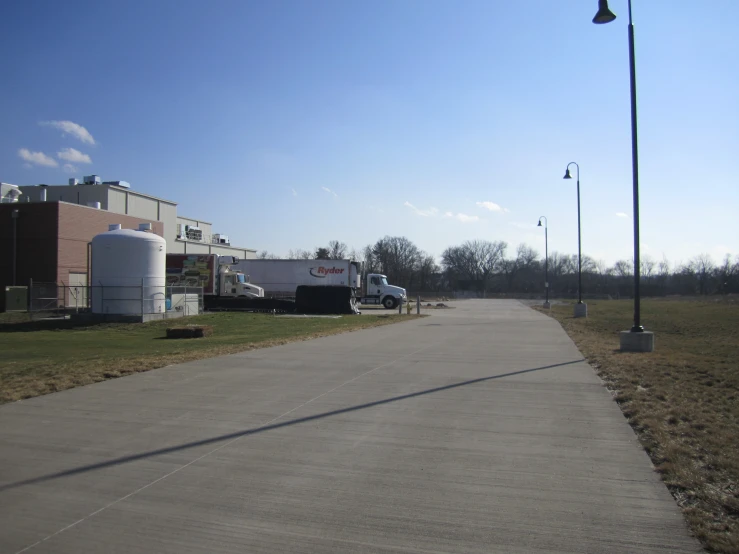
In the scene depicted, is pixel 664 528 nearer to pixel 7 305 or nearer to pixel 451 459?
pixel 451 459

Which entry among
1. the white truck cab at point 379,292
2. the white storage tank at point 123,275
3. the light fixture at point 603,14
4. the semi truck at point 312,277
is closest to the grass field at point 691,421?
the light fixture at point 603,14

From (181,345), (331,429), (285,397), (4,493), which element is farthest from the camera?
(181,345)

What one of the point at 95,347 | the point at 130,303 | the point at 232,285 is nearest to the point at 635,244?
the point at 95,347

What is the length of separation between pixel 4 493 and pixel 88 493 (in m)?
0.71

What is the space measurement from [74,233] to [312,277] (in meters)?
17.5

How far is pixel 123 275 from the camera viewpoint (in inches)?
1128

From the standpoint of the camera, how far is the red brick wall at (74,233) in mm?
38906

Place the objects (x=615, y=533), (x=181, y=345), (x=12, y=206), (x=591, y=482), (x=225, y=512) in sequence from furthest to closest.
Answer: (x=12, y=206) < (x=181, y=345) < (x=591, y=482) < (x=225, y=512) < (x=615, y=533)

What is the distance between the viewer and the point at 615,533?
425 cm

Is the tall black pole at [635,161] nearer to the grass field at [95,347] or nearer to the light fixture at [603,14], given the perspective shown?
the light fixture at [603,14]

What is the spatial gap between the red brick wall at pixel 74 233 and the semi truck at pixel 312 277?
36.4ft

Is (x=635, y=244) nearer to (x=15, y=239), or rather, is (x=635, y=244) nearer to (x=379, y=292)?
(x=379, y=292)

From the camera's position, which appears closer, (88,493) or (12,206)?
(88,493)

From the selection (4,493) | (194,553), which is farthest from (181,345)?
(194,553)
